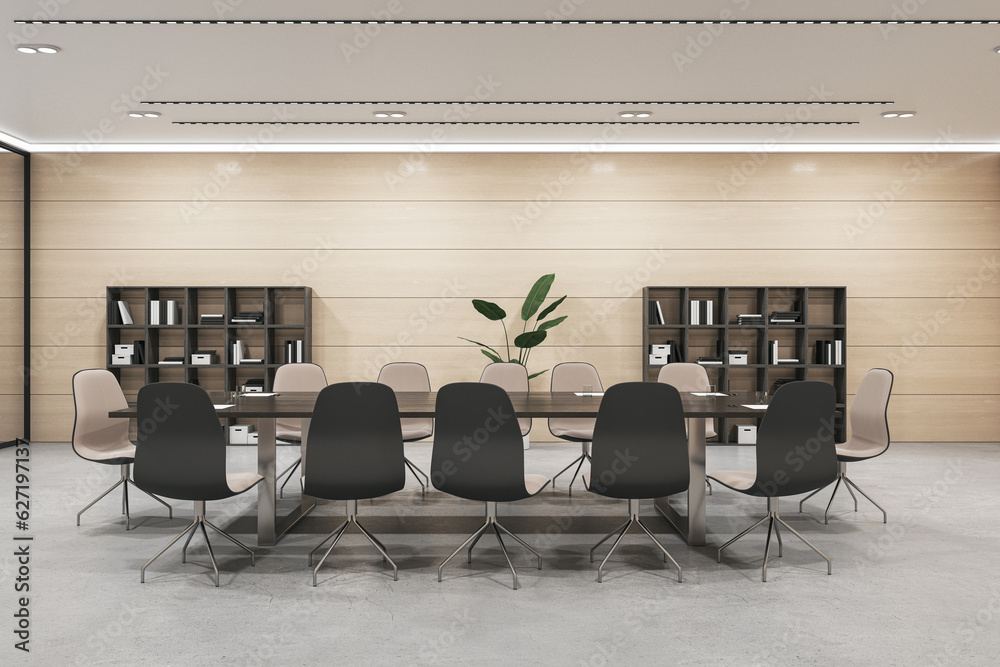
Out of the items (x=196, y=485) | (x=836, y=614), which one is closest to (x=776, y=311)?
(x=836, y=614)

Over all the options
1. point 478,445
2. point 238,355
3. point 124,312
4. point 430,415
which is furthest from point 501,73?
point 124,312

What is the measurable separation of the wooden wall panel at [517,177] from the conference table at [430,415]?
365cm

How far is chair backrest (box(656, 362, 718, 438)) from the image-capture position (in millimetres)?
5180

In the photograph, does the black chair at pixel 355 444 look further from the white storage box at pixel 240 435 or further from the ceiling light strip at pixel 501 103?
the white storage box at pixel 240 435

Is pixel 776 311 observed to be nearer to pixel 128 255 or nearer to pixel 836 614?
pixel 836 614

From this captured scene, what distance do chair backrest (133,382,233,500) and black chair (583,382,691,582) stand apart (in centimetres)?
177

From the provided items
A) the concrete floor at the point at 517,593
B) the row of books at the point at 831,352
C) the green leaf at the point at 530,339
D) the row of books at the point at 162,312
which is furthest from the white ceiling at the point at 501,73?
the concrete floor at the point at 517,593

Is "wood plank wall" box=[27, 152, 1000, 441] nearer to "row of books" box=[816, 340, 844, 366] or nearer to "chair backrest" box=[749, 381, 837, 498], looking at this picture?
"row of books" box=[816, 340, 844, 366]

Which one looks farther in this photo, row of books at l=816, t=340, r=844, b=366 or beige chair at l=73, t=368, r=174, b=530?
row of books at l=816, t=340, r=844, b=366

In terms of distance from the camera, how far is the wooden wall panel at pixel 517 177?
718cm

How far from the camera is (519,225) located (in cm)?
727

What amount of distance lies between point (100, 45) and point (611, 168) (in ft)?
15.4

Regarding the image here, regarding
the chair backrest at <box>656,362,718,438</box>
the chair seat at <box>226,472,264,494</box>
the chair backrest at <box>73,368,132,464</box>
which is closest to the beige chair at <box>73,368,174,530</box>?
the chair backrest at <box>73,368,132,464</box>

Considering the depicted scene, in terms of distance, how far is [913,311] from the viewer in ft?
23.8
